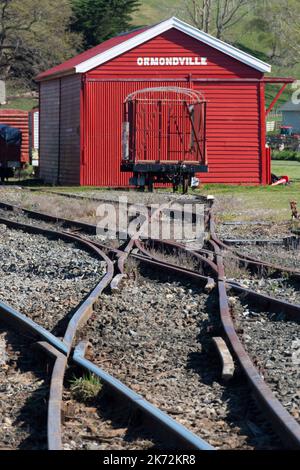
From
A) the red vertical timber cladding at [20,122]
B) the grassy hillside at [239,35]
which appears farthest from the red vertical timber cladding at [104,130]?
the grassy hillside at [239,35]

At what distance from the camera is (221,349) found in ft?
22.6

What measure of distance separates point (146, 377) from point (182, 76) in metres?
23.3

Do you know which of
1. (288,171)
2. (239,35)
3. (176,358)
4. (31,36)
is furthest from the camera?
(239,35)

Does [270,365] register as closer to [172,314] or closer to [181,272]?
[172,314]

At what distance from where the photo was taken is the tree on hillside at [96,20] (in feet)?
251

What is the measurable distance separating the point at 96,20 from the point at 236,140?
50.2 meters

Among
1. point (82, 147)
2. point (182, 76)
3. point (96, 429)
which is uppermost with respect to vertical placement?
point (182, 76)

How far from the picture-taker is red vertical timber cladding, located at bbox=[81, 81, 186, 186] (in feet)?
94.7

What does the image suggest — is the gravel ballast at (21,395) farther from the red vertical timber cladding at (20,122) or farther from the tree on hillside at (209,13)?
the tree on hillside at (209,13)

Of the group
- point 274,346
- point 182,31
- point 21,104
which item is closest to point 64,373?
point 274,346

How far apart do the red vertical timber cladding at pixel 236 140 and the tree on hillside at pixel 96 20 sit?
157 ft

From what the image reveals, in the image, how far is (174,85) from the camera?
28875mm

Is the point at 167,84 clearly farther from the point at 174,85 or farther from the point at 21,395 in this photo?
the point at 21,395
